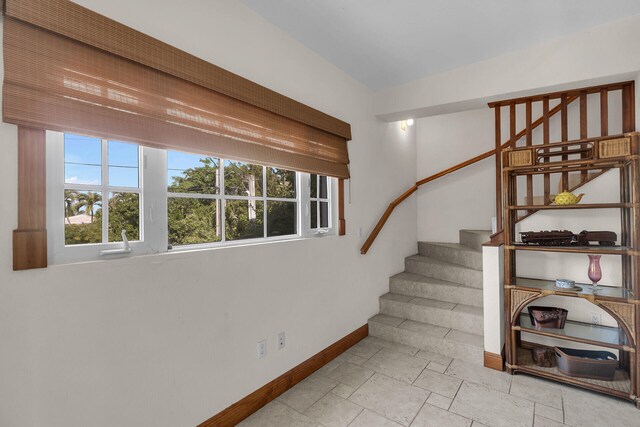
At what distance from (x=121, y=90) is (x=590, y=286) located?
327 cm

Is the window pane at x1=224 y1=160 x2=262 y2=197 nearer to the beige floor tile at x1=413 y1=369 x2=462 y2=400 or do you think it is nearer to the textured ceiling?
the textured ceiling

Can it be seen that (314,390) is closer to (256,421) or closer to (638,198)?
(256,421)

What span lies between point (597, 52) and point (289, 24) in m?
2.20

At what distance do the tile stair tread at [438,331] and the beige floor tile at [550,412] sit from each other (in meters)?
0.60

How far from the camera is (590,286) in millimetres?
2344

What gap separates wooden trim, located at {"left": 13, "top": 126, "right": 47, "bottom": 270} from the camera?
1.12 metres

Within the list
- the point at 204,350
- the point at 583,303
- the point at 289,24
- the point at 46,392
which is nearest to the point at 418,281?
the point at 583,303

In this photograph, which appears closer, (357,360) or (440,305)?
(357,360)

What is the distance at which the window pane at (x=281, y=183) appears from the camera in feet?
7.54

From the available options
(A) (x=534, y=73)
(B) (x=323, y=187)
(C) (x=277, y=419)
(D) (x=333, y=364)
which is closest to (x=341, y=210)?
(B) (x=323, y=187)

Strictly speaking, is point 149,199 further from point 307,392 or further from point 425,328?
point 425,328

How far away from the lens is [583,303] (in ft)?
8.26

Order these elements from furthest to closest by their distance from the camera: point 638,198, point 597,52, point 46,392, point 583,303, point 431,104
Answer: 1. point 431,104
2. point 583,303
3. point 597,52
4. point 638,198
5. point 46,392

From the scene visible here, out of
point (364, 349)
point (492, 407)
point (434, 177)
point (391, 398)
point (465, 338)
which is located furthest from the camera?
point (434, 177)
